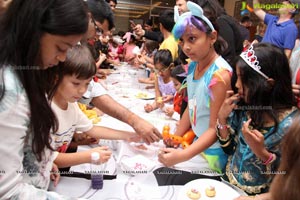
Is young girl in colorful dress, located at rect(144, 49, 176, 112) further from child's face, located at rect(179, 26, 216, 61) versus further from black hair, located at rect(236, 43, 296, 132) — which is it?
black hair, located at rect(236, 43, 296, 132)

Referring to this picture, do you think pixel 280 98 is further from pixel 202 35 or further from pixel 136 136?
pixel 136 136

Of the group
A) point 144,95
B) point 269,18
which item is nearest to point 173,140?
point 144,95

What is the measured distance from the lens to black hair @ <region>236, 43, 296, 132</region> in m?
0.97

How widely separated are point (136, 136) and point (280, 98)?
2.08 feet

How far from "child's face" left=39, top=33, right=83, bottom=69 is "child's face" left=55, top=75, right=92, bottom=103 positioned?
0.97 feet

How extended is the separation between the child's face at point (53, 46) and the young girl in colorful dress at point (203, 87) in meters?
0.58

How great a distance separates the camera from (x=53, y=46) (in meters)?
0.70

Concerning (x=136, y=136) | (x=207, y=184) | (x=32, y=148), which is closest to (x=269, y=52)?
(x=207, y=184)

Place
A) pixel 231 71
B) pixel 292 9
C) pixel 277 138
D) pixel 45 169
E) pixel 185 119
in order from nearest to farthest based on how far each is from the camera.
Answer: pixel 45 169 → pixel 277 138 → pixel 231 71 → pixel 185 119 → pixel 292 9

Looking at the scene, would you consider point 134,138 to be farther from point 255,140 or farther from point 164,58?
point 164,58

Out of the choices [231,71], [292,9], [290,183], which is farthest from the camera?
[292,9]

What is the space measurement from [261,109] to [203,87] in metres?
0.28

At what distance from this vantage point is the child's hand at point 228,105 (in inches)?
41.2

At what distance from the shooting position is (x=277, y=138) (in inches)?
38.3
